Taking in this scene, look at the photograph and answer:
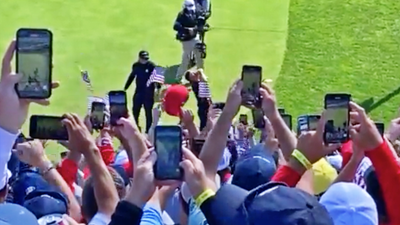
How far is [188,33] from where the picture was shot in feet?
51.1

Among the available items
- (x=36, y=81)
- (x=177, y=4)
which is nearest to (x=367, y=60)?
(x=177, y=4)

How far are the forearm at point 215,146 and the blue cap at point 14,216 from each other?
1020mm

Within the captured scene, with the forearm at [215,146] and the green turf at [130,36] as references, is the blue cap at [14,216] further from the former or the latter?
the green turf at [130,36]

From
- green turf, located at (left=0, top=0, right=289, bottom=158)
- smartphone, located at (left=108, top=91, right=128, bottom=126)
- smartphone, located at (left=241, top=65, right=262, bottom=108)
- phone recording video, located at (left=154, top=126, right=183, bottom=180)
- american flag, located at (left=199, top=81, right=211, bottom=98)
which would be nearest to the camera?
phone recording video, located at (left=154, top=126, right=183, bottom=180)

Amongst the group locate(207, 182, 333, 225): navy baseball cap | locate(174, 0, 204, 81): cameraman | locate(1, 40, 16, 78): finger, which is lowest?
locate(174, 0, 204, 81): cameraman

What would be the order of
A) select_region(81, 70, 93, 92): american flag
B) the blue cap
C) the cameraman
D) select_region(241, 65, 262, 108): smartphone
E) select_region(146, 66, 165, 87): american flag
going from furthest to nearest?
1. the cameraman
2. select_region(81, 70, 93, 92): american flag
3. select_region(146, 66, 165, 87): american flag
4. select_region(241, 65, 262, 108): smartphone
5. the blue cap

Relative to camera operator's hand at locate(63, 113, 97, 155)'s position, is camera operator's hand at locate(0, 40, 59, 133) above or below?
above

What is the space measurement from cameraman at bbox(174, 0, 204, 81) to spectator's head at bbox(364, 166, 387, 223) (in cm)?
1128

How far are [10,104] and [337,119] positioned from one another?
151 cm

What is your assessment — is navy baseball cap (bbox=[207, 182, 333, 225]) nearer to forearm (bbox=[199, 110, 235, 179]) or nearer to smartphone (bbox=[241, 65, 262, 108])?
forearm (bbox=[199, 110, 235, 179])

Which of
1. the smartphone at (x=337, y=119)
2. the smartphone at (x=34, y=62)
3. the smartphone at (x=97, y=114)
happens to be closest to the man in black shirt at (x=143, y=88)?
the smartphone at (x=97, y=114)

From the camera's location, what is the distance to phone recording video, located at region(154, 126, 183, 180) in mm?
3521

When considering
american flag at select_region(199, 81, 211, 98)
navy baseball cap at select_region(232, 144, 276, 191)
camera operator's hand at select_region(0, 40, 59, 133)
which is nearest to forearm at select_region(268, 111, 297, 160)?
navy baseball cap at select_region(232, 144, 276, 191)

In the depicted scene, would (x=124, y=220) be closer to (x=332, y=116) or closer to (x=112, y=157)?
(x=332, y=116)
